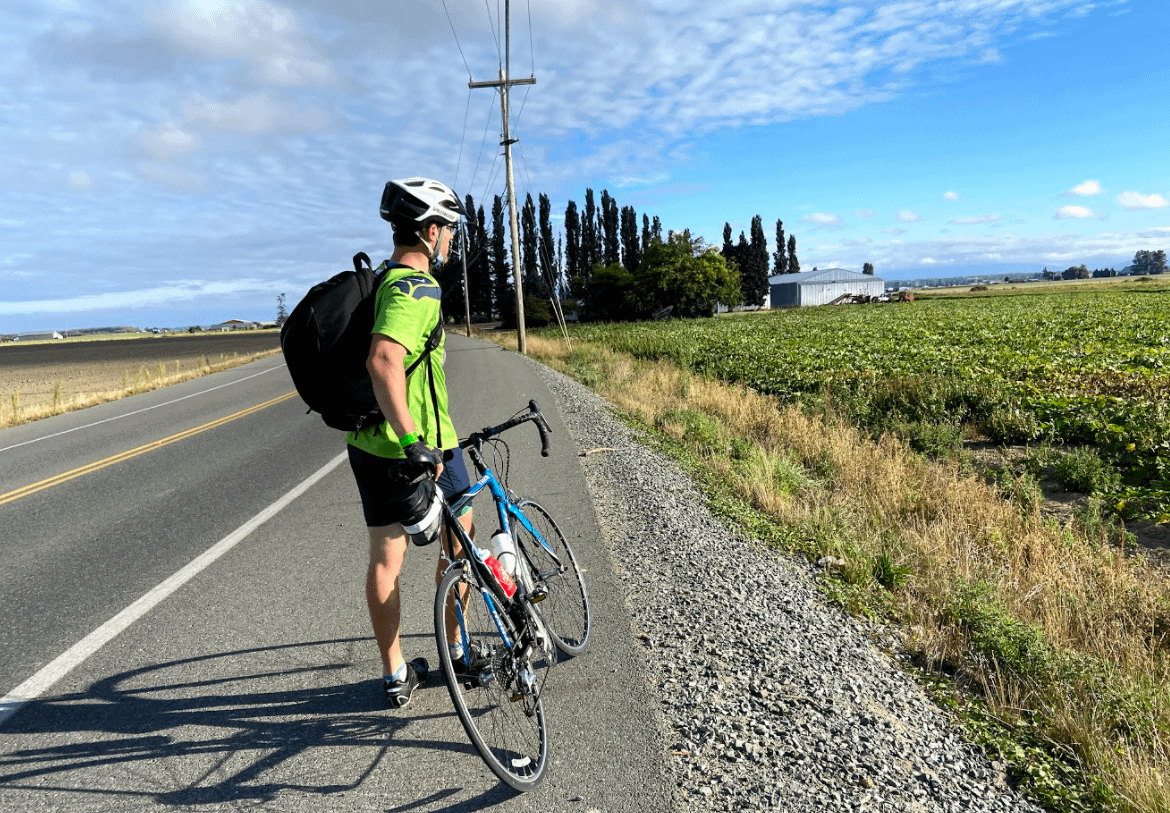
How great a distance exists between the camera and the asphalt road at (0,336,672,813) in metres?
2.72

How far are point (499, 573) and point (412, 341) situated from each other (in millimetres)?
1064

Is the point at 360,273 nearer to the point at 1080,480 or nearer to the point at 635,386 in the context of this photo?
the point at 1080,480

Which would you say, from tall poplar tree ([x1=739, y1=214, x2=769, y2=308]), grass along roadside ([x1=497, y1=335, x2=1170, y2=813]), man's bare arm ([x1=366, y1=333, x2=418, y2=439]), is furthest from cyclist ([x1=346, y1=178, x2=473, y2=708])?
tall poplar tree ([x1=739, y1=214, x2=769, y2=308])

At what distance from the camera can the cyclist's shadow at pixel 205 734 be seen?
2740 mm

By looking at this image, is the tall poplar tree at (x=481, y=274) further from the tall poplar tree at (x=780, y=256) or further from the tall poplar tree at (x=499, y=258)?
the tall poplar tree at (x=780, y=256)

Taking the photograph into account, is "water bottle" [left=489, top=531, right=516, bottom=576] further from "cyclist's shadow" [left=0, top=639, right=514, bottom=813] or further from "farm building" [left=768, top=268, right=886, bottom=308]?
"farm building" [left=768, top=268, right=886, bottom=308]

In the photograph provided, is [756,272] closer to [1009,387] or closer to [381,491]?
[1009,387]

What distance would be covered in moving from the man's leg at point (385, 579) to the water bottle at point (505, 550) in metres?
0.41

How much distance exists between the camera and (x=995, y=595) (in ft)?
15.4

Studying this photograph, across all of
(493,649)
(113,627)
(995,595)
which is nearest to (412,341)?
(493,649)

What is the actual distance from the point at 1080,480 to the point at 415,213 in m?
8.71

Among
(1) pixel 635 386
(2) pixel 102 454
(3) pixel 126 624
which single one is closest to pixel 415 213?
(3) pixel 126 624

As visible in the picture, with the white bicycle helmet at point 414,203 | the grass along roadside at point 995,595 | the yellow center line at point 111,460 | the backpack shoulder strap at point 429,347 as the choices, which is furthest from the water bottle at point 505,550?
the yellow center line at point 111,460

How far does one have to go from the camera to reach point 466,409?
41.3ft
